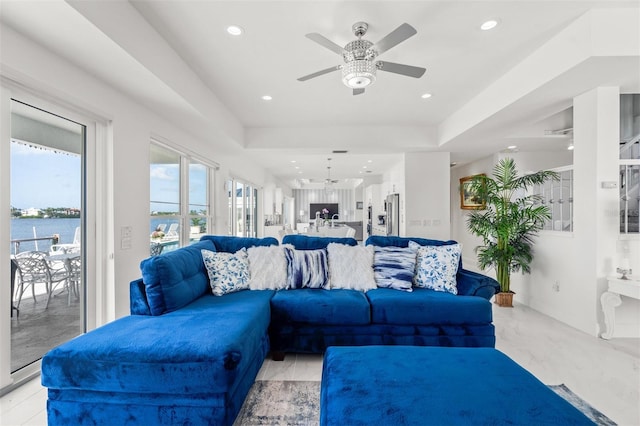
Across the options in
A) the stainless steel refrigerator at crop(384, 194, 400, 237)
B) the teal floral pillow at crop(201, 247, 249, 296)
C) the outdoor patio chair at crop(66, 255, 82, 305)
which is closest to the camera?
the outdoor patio chair at crop(66, 255, 82, 305)

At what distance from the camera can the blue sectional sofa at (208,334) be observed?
1.41 metres

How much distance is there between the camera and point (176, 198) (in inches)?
155

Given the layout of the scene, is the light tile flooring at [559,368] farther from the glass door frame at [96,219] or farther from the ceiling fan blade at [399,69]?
the ceiling fan blade at [399,69]

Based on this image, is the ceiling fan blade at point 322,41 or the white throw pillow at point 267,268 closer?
the ceiling fan blade at point 322,41

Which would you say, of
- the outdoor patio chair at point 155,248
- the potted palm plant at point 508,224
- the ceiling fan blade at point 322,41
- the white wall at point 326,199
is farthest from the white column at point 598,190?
the white wall at point 326,199

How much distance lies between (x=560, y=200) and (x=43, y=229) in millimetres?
5312

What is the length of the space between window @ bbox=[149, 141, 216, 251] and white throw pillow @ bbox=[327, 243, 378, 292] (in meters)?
2.11

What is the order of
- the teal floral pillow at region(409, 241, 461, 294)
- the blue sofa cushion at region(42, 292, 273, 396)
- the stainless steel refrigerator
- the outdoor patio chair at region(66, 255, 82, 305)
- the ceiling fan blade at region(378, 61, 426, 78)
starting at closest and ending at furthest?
the blue sofa cushion at region(42, 292, 273, 396)
the ceiling fan blade at region(378, 61, 426, 78)
the outdoor patio chair at region(66, 255, 82, 305)
the teal floral pillow at region(409, 241, 461, 294)
the stainless steel refrigerator

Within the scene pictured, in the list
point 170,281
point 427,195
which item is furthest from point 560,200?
point 170,281

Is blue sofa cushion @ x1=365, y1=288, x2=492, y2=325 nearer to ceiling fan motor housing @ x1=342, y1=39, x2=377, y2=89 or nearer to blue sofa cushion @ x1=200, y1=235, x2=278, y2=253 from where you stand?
blue sofa cushion @ x1=200, y1=235, x2=278, y2=253

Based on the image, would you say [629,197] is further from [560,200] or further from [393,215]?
[393,215]

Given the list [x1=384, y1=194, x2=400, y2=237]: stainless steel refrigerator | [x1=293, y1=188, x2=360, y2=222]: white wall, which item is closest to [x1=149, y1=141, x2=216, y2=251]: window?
[x1=384, y1=194, x2=400, y2=237]: stainless steel refrigerator

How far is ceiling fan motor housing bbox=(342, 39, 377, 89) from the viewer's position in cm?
217

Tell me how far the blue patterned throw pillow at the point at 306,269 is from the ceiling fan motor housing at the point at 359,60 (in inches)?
63.9
